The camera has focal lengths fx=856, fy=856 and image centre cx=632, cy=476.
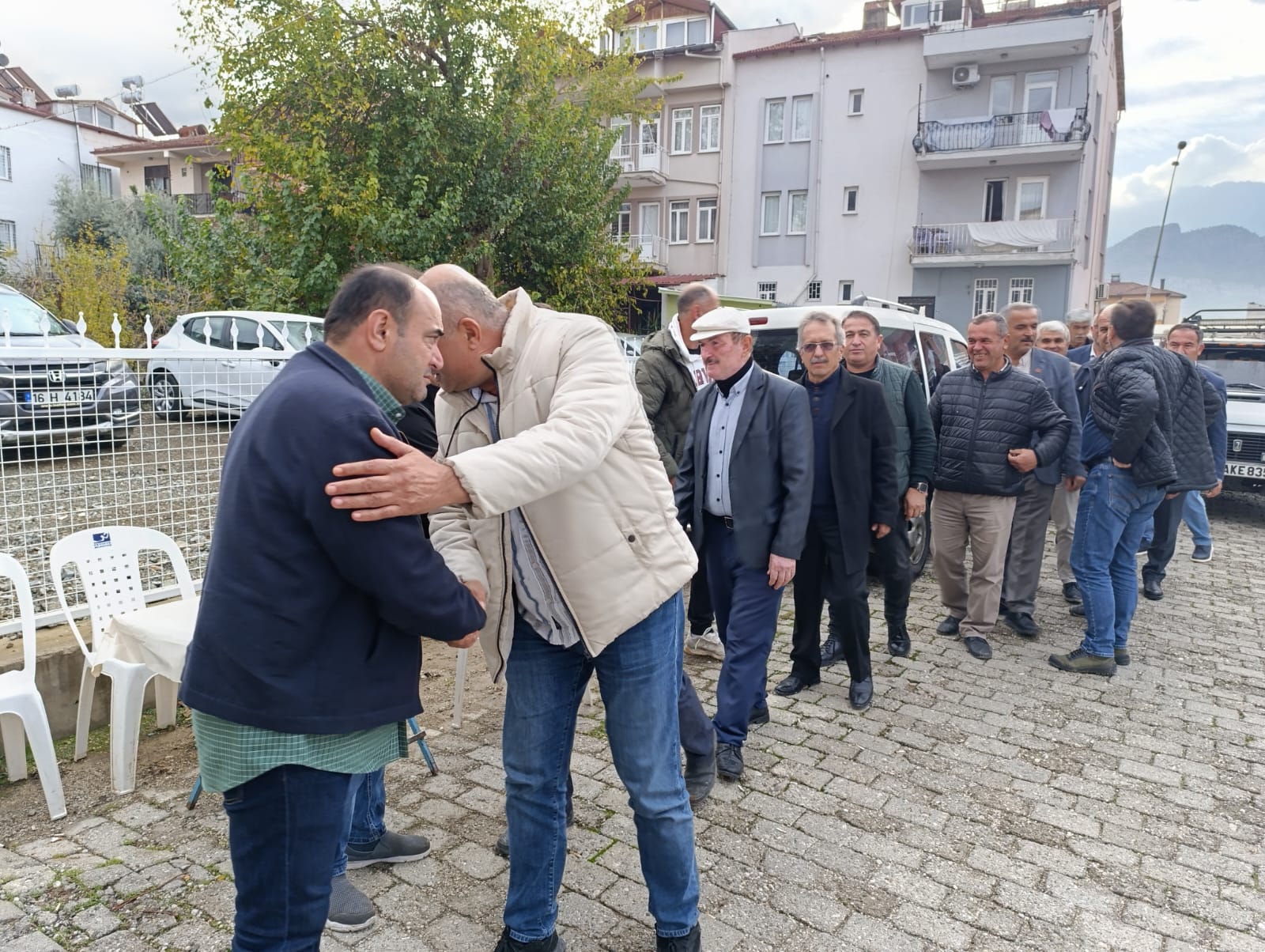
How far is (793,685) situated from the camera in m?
4.81

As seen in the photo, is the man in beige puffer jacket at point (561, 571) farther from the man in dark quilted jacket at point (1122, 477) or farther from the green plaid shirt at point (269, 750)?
the man in dark quilted jacket at point (1122, 477)

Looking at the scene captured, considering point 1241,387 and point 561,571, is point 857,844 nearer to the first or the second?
point 561,571

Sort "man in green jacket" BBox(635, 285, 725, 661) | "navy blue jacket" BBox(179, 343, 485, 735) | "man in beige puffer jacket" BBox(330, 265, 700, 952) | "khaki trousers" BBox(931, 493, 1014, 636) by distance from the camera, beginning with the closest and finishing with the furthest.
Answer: "navy blue jacket" BBox(179, 343, 485, 735) → "man in beige puffer jacket" BBox(330, 265, 700, 952) → "man in green jacket" BBox(635, 285, 725, 661) → "khaki trousers" BBox(931, 493, 1014, 636)

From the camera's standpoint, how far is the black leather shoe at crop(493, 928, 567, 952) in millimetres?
2477

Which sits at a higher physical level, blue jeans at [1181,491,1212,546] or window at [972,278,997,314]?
window at [972,278,997,314]

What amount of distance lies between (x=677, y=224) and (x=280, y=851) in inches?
1172

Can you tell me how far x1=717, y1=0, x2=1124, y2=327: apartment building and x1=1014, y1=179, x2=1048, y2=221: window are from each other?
0.04 metres

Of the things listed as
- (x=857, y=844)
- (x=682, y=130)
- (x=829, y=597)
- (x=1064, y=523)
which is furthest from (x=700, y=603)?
(x=682, y=130)

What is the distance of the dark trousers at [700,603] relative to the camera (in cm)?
438

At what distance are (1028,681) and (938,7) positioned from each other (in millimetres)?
27666

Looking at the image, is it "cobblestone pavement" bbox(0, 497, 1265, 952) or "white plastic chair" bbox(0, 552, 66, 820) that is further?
"white plastic chair" bbox(0, 552, 66, 820)

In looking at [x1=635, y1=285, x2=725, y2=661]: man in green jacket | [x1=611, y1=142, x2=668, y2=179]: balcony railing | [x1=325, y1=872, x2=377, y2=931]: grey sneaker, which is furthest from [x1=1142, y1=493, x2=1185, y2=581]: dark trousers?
[x1=611, y1=142, x2=668, y2=179]: balcony railing

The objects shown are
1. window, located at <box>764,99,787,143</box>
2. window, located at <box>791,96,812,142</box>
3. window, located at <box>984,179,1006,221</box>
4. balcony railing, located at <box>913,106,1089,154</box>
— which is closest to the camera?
balcony railing, located at <box>913,106,1089,154</box>

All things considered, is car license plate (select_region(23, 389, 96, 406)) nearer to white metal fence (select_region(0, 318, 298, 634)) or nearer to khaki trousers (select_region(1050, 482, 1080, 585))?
white metal fence (select_region(0, 318, 298, 634))
